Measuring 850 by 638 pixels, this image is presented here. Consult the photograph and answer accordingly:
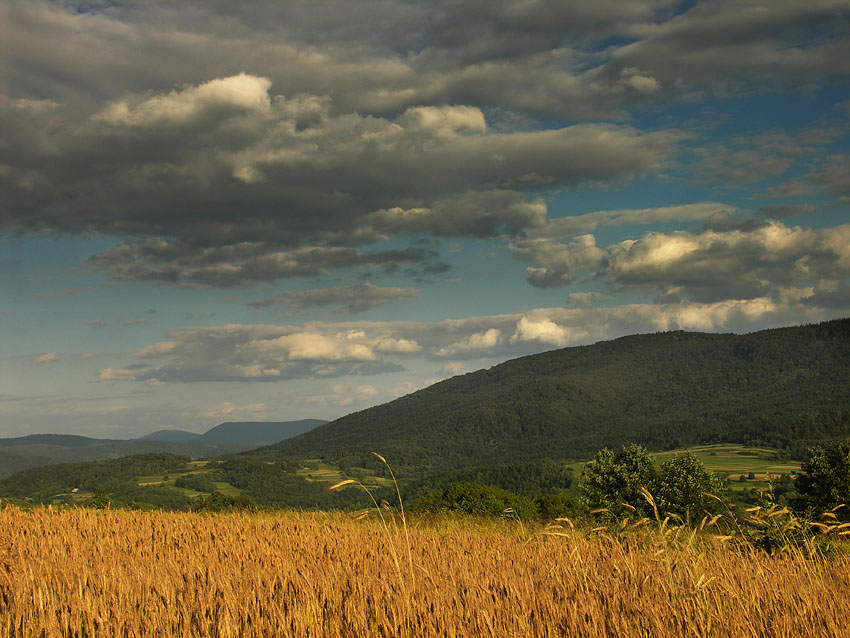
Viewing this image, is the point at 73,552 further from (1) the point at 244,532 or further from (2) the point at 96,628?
(2) the point at 96,628

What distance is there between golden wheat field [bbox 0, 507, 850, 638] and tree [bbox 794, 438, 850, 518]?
60.8 m

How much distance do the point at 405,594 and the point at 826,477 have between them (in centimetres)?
A: 7010

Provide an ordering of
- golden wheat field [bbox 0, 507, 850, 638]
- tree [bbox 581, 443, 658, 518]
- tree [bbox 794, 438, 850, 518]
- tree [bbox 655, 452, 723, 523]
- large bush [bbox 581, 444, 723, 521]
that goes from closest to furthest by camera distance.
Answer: golden wheat field [bbox 0, 507, 850, 638], tree [bbox 794, 438, 850, 518], tree [bbox 655, 452, 723, 523], large bush [bbox 581, 444, 723, 521], tree [bbox 581, 443, 658, 518]

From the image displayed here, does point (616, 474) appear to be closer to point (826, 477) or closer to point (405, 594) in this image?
point (826, 477)

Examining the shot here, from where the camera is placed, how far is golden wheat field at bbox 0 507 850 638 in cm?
385

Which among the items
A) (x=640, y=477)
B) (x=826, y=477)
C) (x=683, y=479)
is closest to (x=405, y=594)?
(x=826, y=477)

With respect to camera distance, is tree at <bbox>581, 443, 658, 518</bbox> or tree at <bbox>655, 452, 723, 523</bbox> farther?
tree at <bbox>581, 443, 658, 518</bbox>

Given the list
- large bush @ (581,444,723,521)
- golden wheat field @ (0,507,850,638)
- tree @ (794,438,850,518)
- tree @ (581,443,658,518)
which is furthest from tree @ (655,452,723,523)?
golden wheat field @ (0,507,850,638)

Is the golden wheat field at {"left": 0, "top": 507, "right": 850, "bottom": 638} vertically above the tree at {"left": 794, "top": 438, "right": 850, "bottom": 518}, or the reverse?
the golden wheat field at {"left": 0, "top": 507, "right": 850, "bottom": 638}

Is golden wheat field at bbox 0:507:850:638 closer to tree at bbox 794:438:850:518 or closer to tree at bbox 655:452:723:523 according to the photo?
tree at bbox 794:438:850:518

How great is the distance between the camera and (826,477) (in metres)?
59.4

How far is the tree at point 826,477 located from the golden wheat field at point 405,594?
6085 centimetres

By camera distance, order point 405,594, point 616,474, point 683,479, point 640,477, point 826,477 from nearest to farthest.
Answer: point 405,594, point 826,477, point 640,477, point 616,474, point 683,479

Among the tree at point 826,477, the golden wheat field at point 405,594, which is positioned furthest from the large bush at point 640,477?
the golden wheat field at point 405,594
